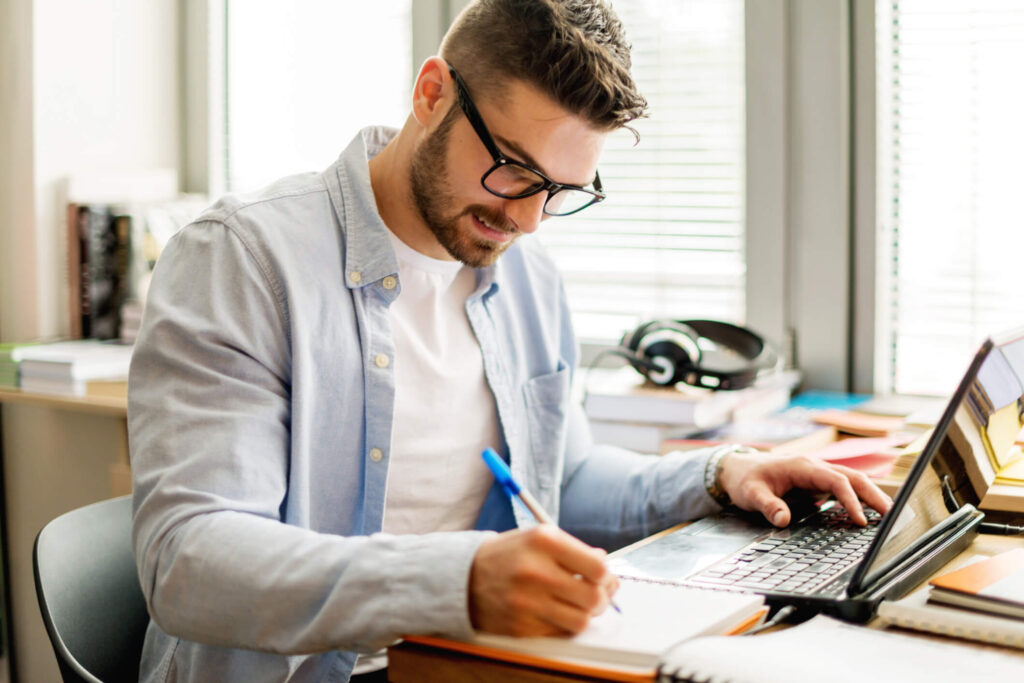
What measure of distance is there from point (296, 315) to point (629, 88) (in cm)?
44

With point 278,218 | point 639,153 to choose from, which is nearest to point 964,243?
point 639,153

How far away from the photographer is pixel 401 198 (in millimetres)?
1324

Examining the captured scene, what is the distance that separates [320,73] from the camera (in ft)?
8.46

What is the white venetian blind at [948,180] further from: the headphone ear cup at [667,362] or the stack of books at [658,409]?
the headphone ear cup at [667,362]

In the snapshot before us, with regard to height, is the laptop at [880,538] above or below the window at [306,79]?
below

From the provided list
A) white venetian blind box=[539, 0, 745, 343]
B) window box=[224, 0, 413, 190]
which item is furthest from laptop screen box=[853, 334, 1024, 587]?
window box=[224, 0, 413, 190]

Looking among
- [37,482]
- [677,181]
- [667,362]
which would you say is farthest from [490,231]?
[37,482]

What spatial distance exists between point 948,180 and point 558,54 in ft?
3.46

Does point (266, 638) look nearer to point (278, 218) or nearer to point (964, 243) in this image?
point (278, 218)

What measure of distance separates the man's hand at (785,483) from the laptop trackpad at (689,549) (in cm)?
3

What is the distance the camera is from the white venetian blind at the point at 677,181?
210 centimetres

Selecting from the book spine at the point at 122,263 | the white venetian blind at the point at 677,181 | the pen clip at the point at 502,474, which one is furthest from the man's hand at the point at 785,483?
the book spine at the point at 122,263

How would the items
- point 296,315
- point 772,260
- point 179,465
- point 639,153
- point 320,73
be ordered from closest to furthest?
1. point 179,465
2. point 296,315
3. point 772,260
4. point 639,153
5. point 320,73

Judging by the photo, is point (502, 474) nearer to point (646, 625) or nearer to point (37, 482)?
point (646, 625)
